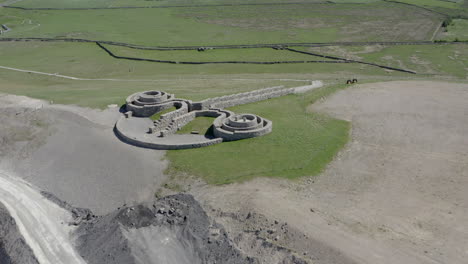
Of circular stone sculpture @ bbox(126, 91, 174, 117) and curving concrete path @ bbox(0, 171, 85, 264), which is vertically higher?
circular stone sculpture @ bbox(126, 91, 174, 117)

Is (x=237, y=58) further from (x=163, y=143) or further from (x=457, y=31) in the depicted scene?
(x=457, y=31)

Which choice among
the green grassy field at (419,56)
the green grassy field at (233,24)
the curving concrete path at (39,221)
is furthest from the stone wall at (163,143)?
the green grassy field at (233,24)

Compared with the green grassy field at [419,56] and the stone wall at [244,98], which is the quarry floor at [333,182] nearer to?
A: the stone wall at [244,98]

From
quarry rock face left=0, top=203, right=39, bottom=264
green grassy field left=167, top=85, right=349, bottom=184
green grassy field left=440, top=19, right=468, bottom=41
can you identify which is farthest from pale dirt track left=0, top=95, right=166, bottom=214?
green grassy field left=440, top=19, right=468, bottom=41

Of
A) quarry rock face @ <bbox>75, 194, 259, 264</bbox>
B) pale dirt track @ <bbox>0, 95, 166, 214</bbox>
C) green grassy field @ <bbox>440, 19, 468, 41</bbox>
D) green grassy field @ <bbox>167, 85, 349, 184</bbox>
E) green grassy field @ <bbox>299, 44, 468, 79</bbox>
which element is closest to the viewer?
quarry rock face @ <bbox>75, 194, 259, 264</bbox>

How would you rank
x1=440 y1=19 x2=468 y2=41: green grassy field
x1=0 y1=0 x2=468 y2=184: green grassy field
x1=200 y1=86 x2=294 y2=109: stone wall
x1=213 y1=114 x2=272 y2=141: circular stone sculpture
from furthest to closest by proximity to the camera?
x1=440 y1=19 x2=468 y2=41: green grassy field, x1=200 y1=86 x2=294 y2=109: stone wall, x1=213 y1=114 x2=272 y2=141: circular stone sculpture, x1=0 y1=0 x2=468 y2=184: green grassy field

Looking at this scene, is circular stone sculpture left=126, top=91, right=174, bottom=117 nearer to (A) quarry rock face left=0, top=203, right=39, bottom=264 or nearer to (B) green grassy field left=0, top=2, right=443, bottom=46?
(A) quarry rock face left=0, top=203, right=39, bottom=264

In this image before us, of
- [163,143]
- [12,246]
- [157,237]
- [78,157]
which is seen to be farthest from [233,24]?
[12,246]
